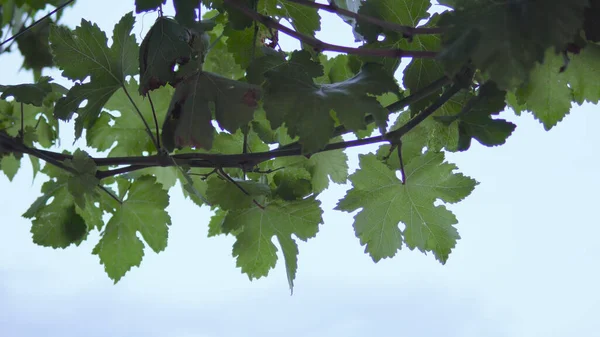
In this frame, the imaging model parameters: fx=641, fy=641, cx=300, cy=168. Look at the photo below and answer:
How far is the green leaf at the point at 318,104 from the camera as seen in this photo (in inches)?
21.3

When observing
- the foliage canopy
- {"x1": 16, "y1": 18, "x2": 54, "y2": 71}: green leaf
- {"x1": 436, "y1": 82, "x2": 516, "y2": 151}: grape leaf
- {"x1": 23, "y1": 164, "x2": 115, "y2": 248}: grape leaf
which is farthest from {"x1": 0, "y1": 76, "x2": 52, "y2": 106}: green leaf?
{"x1": 436, "y1": 82, "x2": 516, "y2": 151}: grape leaf

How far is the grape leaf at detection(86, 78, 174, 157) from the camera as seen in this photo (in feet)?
2.84

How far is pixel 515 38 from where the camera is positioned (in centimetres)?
43

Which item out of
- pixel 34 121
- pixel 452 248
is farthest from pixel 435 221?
pixel 34 121

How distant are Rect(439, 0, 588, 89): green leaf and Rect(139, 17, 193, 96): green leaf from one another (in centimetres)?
30

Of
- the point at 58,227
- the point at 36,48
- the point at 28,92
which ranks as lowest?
the point at 58,227

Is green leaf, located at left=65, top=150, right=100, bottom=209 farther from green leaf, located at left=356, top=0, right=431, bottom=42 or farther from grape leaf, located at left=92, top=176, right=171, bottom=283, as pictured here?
green leaf, located at left=356, top=0, right=431, bottom=42

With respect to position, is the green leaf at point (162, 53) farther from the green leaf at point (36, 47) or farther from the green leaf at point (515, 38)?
the green leaf at point (36, 47)

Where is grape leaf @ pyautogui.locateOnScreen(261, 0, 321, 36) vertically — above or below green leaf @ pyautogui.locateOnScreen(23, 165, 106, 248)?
above

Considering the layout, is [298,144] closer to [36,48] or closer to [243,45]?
[243,45]

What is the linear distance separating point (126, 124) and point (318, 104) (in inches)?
16.6

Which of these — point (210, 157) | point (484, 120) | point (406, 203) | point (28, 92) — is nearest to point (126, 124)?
point (28, 92)

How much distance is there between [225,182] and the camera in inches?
29.0

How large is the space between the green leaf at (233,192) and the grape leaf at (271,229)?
0.11 feet
